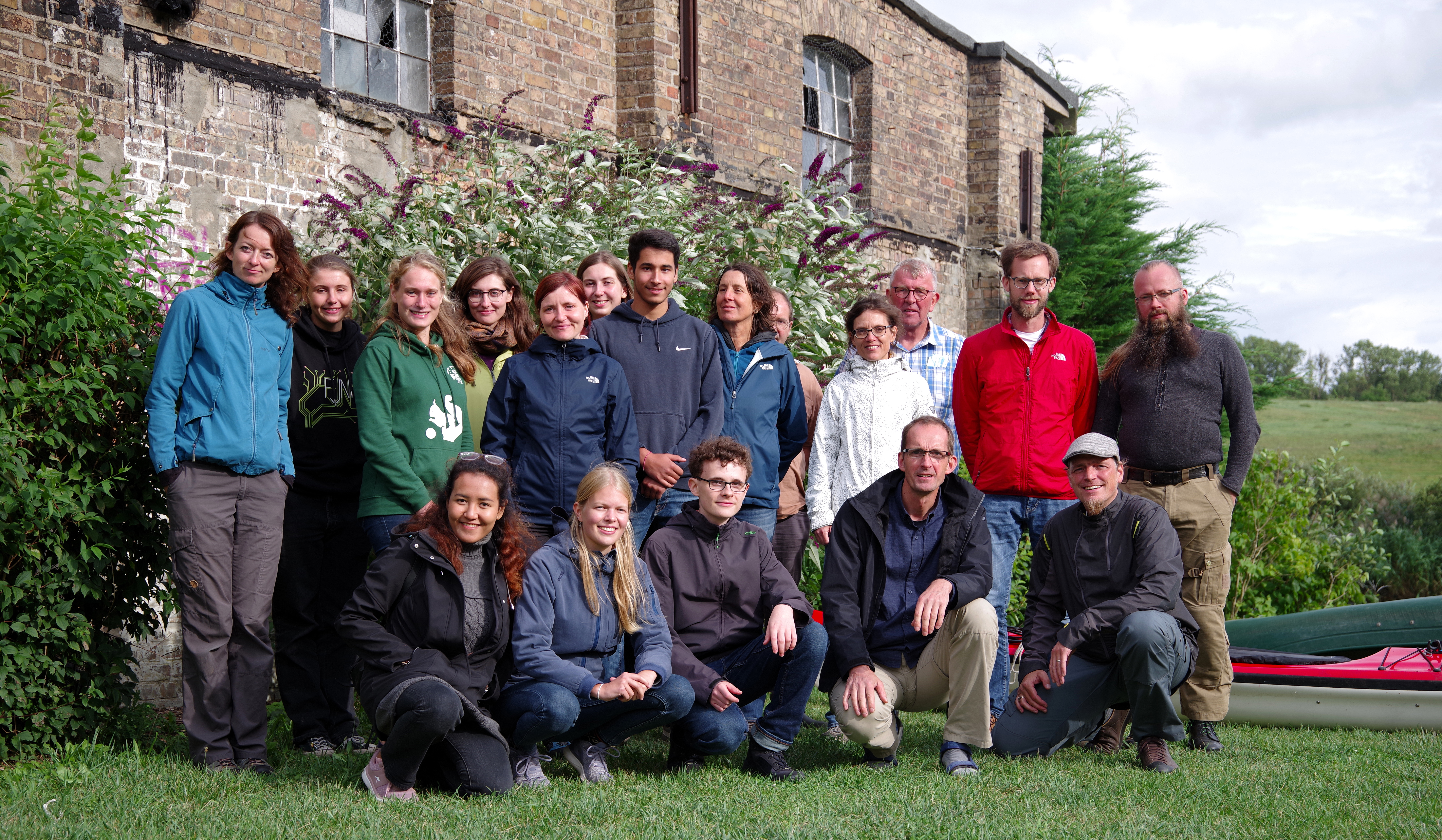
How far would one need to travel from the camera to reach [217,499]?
4090 millimetres

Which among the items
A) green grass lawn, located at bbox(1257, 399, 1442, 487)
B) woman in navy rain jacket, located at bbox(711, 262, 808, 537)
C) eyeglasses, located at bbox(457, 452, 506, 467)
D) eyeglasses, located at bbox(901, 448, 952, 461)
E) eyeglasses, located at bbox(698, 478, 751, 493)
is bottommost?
green grass lawn, located at bbox(1257, 399, 1442, 487)

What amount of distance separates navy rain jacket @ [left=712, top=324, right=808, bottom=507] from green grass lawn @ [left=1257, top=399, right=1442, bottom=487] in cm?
1736

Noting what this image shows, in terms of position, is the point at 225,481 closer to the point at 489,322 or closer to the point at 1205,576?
the point at 489,322

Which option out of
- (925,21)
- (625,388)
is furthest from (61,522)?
(925,21)

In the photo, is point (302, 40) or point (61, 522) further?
point (302, 40)

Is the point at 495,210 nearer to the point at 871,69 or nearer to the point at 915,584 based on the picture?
the point at 915,584

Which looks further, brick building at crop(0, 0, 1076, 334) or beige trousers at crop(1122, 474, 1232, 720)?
brick building at crop(0, 0, 1076, 334)

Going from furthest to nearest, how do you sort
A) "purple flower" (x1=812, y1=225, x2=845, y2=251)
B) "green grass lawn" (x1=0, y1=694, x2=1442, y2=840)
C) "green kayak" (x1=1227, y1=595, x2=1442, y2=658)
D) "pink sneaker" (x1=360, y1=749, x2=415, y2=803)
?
"purple flower" (x1=812, y1=225, x2=845, y2=251) < "green kayak" (x1=1227, y1=595, x2=1442, y2=658) < "pink sneaker" (x1=360, y1=749, x2=415, y2=803) < "green grass lawn" (x1=0, y1=694, x2=1442, y2=840)

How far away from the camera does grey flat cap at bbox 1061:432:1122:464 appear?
14.9ft

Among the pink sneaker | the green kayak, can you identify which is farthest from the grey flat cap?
the pink sneaker

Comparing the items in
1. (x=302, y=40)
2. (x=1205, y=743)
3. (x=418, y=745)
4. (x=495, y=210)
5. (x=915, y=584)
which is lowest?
(x=1205, y=743)

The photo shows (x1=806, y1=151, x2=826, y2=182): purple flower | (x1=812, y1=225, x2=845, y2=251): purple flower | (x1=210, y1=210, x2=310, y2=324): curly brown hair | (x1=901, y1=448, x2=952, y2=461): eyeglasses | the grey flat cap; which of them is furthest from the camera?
(x1=806, y1=151, x2=826, y2=182): purple flower

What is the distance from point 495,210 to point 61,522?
3557 mm

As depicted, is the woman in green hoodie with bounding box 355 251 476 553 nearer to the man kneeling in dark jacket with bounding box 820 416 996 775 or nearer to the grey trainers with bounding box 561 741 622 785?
the grey trainers with bounding box 561 741 622 785
